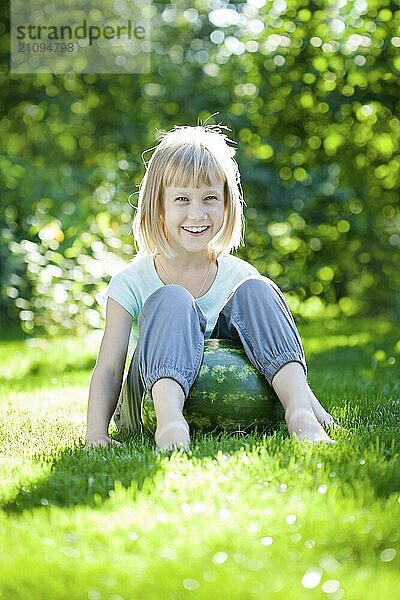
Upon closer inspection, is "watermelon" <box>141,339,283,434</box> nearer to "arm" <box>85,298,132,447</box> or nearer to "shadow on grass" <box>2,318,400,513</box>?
"shadow on grass" <box>2,318,400,513</box>

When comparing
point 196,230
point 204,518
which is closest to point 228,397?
point 196,230

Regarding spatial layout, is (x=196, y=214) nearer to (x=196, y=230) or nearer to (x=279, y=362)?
(x=196, y=230)

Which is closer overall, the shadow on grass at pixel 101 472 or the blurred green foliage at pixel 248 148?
the shadow on grass at pixel 101 472

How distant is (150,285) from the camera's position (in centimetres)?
366

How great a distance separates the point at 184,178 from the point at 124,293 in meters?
0.46

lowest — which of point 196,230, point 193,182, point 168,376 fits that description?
point 168,376

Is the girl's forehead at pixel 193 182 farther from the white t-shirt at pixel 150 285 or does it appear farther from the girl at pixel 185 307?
the white t-shirt at pixel 150 285

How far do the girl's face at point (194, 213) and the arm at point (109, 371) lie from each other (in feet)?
1.13

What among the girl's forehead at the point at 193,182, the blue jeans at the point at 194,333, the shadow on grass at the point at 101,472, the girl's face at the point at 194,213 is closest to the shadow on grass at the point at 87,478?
the shadow on grass at the point at 101,472

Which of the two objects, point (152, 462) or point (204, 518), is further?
point (152, 462)

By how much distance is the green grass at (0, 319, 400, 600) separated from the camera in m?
1.98

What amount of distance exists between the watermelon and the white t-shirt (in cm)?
29

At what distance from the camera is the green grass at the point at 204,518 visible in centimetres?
198

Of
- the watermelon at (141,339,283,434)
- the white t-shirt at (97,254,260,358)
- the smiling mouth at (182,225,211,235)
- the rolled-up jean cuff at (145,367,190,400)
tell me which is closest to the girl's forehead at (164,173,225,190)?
the smiling mouth at (182,225,211,235)
